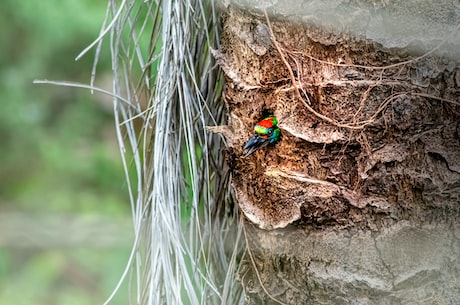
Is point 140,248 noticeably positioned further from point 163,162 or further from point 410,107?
point 410,107

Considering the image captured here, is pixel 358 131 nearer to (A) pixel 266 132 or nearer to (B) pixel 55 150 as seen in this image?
(A) pixel 266 132

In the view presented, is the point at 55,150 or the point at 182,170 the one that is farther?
the point at 55,150

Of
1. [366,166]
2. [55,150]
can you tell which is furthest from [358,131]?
[55,150]

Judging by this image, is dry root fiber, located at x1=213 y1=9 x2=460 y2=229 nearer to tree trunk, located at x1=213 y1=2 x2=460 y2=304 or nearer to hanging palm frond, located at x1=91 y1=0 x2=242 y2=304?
tree trunk, located at x1=213 y1=2 x2=460 y2=304

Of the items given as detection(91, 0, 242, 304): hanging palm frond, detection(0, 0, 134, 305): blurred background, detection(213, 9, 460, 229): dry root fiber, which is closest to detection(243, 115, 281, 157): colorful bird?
detection(213, 9, 460, 229): dry root fiber

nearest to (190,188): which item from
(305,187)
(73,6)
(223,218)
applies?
(223,218)

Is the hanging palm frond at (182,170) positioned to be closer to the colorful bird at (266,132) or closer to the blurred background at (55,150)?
the colorful bird at (266,132)
